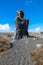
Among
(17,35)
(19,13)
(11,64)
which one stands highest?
(19,13)

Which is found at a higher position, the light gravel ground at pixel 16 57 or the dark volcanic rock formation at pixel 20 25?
the dark volcanic rock formation at pixel 20 25

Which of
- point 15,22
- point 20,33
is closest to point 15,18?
point 15,22

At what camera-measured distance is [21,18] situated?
58906mm

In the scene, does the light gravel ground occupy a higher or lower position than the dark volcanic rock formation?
lower

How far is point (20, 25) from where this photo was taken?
192 feet

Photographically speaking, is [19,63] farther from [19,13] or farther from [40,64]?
[19,13]

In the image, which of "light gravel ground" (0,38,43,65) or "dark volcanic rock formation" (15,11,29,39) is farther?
"dark volcanic rock formation" (15,11,29,39)

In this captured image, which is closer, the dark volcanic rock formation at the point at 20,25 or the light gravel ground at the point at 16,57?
the light gravel ground at the point at 16,57

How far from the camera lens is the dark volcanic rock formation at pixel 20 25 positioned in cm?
5838

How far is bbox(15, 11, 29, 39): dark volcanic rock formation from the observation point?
58375 mm

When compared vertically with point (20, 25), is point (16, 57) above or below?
below

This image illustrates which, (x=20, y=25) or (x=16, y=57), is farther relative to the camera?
(x=20, y=25)

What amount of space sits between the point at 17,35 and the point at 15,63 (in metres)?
37.3

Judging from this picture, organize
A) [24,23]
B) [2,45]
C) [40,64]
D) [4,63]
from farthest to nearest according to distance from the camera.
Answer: [24,23]
[2,45]
[4,63]
[40,64]
